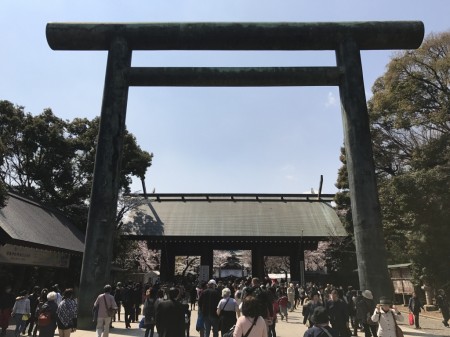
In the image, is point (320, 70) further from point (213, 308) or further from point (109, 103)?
point (213, 308)

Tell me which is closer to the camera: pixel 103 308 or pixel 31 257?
pixel 103 308

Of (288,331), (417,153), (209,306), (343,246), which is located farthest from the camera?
(343,246)

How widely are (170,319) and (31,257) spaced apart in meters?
12.4

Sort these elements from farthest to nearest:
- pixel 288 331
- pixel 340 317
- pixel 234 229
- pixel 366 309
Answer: pixel 234 229, pixel 288 331, pixel 366 309, pixel 340 317

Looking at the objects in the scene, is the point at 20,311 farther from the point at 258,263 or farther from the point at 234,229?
the point at 258,263

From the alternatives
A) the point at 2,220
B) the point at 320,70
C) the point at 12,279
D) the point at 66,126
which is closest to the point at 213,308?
the point at 320,70

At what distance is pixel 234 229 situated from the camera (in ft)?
90.6

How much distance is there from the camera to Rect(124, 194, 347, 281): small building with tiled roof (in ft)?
88.1

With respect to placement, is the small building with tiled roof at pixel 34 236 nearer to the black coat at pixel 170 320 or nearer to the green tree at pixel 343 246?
the black coat at pixel 170 320

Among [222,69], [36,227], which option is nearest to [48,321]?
[222,69]

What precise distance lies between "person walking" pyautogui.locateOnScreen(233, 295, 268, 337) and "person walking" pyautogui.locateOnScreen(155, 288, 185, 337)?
1.89m

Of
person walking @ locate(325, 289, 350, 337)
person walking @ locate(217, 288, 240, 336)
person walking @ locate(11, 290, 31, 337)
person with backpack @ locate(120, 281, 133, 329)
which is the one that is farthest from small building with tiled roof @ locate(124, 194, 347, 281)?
person walking @ locate(217, 288, 240, 336)

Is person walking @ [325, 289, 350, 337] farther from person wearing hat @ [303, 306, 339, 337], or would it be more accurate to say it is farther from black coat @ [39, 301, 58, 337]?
black coat @ [39, 301, 58, 337]

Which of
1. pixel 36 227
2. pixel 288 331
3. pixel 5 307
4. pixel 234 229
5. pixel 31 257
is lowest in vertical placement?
pixel 288 331
